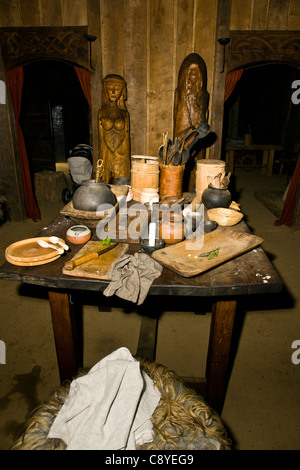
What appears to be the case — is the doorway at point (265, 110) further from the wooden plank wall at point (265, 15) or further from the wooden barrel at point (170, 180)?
the wooden barrel at point (170, 180)

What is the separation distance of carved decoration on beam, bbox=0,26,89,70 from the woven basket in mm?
3399

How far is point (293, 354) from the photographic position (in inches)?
119

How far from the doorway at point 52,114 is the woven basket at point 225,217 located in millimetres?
5985

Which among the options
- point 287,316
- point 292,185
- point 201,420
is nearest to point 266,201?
point 292,185

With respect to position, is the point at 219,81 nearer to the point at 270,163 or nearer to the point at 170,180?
the point at 170,180

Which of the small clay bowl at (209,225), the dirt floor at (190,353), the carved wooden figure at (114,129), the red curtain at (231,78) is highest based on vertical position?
the red curtain at (231,78)

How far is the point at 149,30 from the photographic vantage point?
4.34m

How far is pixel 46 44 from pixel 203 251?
14.7 ft

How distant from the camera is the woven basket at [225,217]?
2.68 m

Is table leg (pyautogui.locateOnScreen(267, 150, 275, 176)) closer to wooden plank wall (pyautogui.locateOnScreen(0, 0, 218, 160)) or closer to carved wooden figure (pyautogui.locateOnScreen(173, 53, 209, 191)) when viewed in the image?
wooden plank wall (pyautogui.locateOnScreen(0, 0, 218, 160))

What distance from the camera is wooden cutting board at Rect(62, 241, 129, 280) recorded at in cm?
191

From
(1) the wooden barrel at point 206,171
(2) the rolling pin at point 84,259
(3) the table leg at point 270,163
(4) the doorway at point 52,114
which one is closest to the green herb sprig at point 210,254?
(2) the rolling pin at point 84,259
